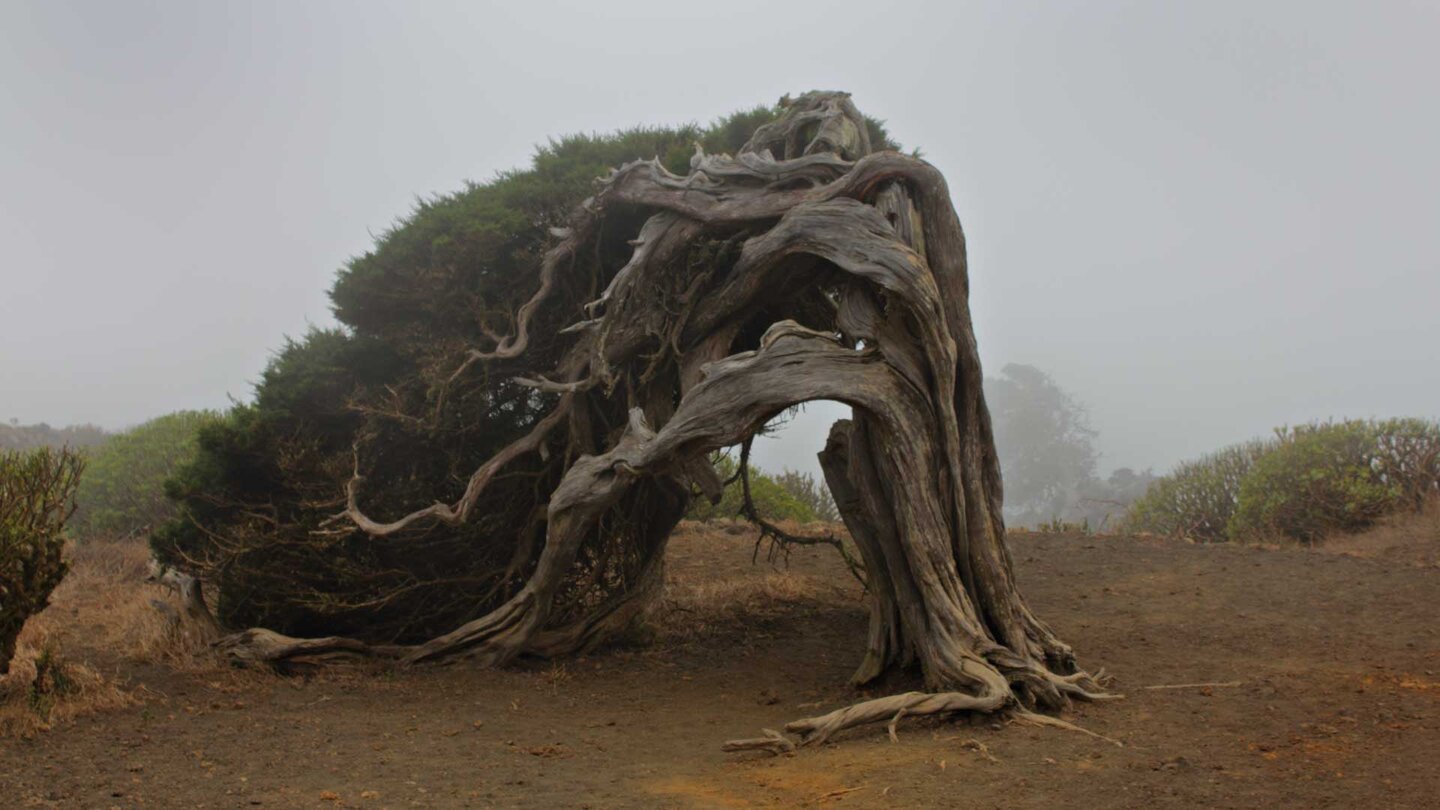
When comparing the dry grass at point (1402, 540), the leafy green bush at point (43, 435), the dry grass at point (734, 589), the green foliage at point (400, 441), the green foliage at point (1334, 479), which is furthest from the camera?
the leafy green bush at point (43, 435)

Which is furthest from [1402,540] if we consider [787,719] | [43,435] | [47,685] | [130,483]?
[43,435]

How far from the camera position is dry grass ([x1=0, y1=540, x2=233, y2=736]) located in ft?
21.9

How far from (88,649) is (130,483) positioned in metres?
8.00

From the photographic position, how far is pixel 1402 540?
13.1m

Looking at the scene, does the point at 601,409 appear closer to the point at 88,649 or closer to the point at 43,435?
the point at 88,649

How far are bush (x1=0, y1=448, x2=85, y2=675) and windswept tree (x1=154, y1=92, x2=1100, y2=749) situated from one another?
5.03 ft

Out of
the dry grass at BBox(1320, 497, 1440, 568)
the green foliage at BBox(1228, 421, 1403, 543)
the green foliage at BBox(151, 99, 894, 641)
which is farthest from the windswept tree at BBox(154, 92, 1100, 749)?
the green foliage at BBox(1228, 421, 1403, 543)

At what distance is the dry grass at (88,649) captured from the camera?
6664 mm

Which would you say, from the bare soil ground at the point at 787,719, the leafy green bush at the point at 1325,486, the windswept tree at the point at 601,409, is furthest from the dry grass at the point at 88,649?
the leafy green bush at the point at 1325,486

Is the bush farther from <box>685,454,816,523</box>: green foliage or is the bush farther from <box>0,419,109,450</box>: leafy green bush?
<box>0,419,109,450</box>: leafy green bush

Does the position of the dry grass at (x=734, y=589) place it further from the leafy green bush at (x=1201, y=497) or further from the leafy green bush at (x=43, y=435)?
the leafy green bush at (x=43, y=435)

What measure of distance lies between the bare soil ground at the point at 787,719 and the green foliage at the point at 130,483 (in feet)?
15.6

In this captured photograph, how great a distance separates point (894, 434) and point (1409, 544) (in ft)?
30.3

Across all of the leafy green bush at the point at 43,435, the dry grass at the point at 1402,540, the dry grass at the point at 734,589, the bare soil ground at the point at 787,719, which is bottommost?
the bare soil ground at the point at 787,719
